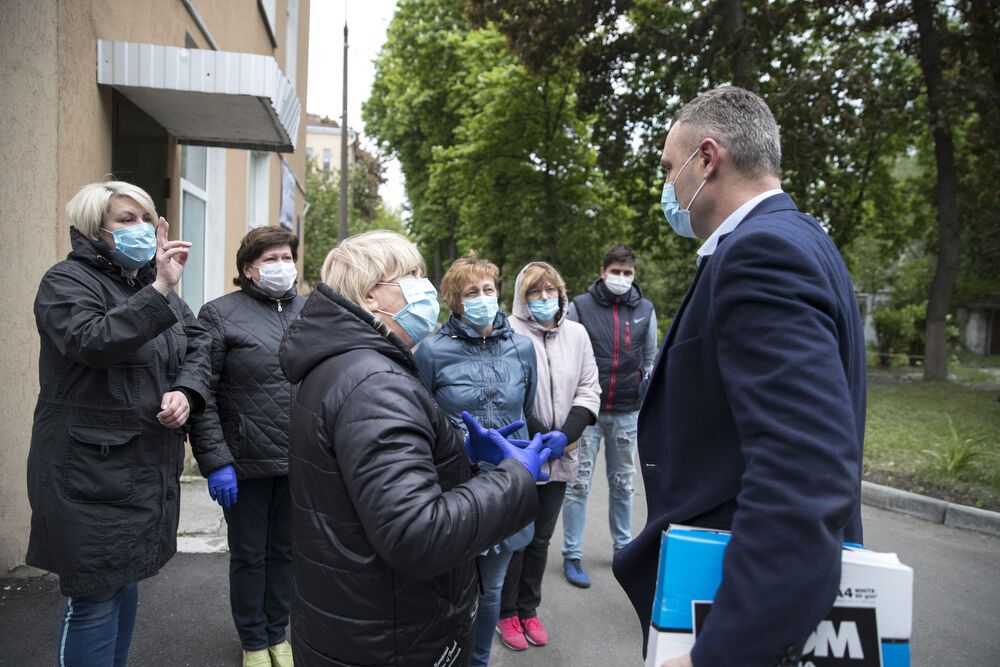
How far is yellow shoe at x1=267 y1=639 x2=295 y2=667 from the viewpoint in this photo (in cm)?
331

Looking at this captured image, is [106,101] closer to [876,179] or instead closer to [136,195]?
[136,195]

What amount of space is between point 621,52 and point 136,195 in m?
14.8

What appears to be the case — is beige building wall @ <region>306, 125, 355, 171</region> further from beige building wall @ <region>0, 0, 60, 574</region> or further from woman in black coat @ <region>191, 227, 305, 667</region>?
woman in black coat @ <region>191, 227, 305, 667</region>

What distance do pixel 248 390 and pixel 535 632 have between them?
6.54 feet

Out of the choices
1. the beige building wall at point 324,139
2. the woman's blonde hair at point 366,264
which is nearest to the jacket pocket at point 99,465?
the woman's blonde hair at point 366,264

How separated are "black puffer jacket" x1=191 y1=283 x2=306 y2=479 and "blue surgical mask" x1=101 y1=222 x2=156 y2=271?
0.59m

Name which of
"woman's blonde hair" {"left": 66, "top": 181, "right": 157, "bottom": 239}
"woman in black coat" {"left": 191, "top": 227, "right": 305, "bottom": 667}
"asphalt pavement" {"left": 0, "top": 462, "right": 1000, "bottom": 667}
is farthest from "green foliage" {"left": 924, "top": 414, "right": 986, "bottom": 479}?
"woman's blonde hair" {"left": 66, "top": 181, "right": 157, "bottom": 239}

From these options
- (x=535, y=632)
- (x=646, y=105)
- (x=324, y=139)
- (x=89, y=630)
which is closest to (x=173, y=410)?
(x=89, y=630)

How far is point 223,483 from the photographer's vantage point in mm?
3086

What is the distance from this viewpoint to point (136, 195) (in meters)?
2.72

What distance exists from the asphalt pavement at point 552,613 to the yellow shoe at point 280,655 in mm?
194

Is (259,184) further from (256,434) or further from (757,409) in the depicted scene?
(757,409)

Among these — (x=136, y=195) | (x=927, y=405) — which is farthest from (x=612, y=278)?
(x=927, y=405)

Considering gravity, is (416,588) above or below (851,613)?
below
